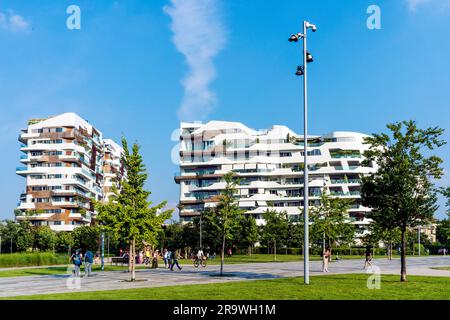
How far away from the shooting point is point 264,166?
370 ft

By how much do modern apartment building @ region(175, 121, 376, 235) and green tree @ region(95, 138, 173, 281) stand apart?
7566cm

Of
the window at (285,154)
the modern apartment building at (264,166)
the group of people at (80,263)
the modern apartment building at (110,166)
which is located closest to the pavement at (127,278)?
the group of people at (80,263)

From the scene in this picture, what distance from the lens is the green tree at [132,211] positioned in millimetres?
29198

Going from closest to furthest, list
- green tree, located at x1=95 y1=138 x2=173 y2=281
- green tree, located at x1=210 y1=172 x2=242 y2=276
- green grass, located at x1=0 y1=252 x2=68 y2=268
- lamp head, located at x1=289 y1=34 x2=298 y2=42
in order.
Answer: lamp head, located at x1=289 y1=34 x2=298 y2=42, green tree, located at x1=95 y1=138 x2=173 y2=281, green tree, located at x1=210 y1=172 x2=242 y2=276, green grass, located at x1=0 y1=252 x2=68 y2=268

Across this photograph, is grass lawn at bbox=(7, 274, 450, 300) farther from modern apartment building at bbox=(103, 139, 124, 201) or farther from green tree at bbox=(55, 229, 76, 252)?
modern apartment building at bbox=(103, 139, 124, 201)

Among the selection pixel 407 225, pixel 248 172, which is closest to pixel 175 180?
pixel 248 172

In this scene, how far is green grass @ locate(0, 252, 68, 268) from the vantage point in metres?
52.6

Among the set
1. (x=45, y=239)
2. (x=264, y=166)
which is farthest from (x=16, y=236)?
(x=264, y=166)

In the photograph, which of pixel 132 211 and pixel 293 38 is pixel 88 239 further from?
pixel 293 38

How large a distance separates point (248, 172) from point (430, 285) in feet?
293

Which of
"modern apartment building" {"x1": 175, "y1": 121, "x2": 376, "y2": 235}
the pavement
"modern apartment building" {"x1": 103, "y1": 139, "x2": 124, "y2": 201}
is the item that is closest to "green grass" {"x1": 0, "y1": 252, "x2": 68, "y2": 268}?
the pavement
